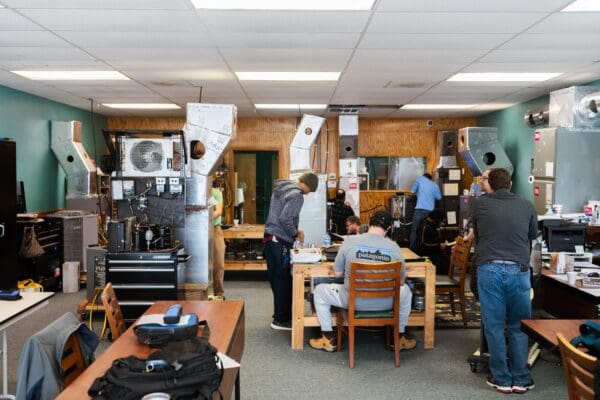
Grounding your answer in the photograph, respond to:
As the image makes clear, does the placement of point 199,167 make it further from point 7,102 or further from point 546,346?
point 546,346

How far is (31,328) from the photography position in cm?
546

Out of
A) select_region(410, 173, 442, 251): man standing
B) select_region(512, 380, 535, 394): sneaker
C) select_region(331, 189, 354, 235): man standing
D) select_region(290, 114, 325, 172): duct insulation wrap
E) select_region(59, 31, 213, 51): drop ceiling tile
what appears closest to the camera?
select_region(512, 380, 535, 394): sneaker

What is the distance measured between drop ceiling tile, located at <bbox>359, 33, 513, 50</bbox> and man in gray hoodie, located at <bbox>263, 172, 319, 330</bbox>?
152 centimetres

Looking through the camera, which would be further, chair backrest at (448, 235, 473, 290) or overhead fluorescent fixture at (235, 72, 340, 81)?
overhead fluorescent fixture at (235, 72, 340, 81)

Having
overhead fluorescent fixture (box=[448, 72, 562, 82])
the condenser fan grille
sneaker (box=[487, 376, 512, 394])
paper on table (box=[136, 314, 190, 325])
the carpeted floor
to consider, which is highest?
overhead fluorescent fixture (box=[448, 72, 562, 82])

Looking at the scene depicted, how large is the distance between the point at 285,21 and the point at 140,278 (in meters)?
2.67

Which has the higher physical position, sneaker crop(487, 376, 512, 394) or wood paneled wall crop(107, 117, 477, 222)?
wood paneled wall crop(107, 117, 477, 222)

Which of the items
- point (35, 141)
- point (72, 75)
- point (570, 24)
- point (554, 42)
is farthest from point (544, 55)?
point (35, 141)

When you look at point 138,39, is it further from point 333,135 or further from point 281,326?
point 333,135

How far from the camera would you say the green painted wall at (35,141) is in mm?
7129

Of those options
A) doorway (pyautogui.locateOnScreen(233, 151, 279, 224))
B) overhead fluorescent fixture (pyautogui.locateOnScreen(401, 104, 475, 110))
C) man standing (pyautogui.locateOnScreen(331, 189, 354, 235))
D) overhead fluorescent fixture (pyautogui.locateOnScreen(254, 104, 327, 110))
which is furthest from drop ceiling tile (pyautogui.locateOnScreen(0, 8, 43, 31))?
doorway (pyautogui.locateOnScreen(233, 151, 279, 224))

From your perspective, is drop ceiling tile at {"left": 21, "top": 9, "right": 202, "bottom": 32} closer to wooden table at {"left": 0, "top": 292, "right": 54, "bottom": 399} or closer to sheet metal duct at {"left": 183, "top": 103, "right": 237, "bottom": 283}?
sheet metal duct at {"left": 183, "top": 103, "right": 237, "bottom": 283}

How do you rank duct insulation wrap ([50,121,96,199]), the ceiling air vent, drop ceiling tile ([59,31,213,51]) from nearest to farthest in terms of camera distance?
1. drop ceiling tile ([59,31,213,51])
2. duct insulation wrap ([50,121,96,199])
3. the ceiling air vent

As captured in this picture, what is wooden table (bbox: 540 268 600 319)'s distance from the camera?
3.94m
